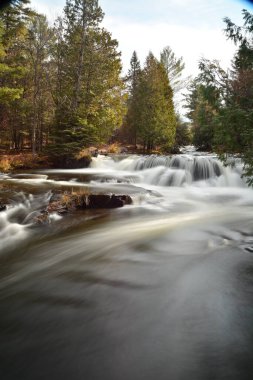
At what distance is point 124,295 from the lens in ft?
11.6

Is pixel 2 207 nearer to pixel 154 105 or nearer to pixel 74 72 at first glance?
pixel 74 72

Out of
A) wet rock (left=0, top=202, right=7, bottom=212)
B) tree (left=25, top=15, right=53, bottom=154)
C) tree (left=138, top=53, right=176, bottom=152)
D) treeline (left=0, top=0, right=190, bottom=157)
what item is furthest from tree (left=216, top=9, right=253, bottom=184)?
tree (left=138, top=53, right=176, bottom=152)

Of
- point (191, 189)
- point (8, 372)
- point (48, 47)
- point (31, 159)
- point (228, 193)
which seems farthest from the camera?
point (48, 47)

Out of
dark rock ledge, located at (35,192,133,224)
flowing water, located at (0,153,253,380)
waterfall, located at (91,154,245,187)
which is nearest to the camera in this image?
flowing water, located at (0,153,253,380)

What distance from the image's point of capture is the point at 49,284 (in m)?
3.99

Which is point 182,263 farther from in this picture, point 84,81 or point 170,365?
point 84,81

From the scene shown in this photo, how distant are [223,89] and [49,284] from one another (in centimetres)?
479

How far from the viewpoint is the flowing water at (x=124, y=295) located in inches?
95.0

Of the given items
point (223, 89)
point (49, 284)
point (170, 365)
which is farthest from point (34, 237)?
point (223, 89)

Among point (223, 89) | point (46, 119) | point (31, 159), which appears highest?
point (46, 119)

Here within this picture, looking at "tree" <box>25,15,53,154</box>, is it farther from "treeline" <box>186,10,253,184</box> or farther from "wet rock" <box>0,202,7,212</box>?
"treeline" <box>186,10,253,184</box>

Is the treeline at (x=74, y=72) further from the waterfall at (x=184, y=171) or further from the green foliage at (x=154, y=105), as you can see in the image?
the green foliage at (x=154, y=105)

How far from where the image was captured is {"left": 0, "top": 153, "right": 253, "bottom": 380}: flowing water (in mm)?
2412

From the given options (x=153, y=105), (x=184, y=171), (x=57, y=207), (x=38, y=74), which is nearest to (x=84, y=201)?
(x=57, y=207)
